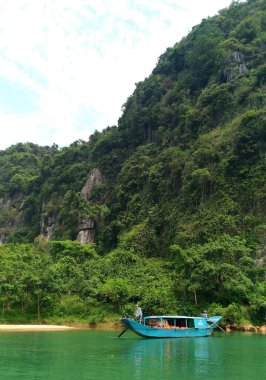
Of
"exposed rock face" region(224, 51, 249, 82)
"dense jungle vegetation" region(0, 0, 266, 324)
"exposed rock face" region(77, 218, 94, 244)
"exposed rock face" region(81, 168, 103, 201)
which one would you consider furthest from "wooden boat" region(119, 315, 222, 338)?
"exposed rock face" region(81, 168, 103, 201)

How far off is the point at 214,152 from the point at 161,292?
736 inches

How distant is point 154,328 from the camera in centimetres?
2400

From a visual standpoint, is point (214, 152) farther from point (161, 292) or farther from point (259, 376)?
point (259, 376)

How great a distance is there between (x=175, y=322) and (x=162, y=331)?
1.21 meters

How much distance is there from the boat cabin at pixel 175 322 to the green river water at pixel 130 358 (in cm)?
119

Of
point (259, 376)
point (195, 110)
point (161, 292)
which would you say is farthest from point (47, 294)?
point (195, 110)

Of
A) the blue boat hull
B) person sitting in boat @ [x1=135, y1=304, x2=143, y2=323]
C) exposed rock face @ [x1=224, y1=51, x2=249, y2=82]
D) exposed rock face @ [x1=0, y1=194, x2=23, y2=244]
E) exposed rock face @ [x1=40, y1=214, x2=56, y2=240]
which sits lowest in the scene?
the blue boat hull

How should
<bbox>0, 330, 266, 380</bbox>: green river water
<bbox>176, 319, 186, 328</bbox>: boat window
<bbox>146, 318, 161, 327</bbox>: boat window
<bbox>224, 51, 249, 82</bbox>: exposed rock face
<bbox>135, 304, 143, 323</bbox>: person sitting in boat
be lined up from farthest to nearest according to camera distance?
<bbox>224, 51, 249, 82</bbox>: exposed rock face < <bbox>176, 319, 186, 328</bbox>: boat window < <bbox>146, 318, 161, 327</bbox>: boat window < <bbox>135, 304, 143, 323</bbox>: person sitting in boat < <bbox>0, 330, 266, 380</bbox>: green river water

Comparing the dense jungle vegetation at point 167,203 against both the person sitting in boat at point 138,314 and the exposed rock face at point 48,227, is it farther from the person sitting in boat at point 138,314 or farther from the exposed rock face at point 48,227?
the person sitting in boat at point 138,314

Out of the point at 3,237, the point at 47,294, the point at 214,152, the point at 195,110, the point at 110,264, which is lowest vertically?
the point at 47,294

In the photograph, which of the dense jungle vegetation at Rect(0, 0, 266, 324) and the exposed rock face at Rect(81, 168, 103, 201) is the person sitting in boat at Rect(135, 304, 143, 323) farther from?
the exposed rock face at Rect(81, 168, 103, 201)

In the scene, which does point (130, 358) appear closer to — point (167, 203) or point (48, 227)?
point (167, 203)

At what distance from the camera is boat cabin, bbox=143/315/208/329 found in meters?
24.7

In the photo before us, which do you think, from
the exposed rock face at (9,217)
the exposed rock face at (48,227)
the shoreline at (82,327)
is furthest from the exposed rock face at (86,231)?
the exposed rock face at (9,217)
